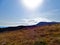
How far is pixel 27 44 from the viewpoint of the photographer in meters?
26.6

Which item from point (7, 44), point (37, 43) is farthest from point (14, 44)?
point (37, 43)

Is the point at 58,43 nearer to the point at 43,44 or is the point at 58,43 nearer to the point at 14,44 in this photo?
the point at 43,44

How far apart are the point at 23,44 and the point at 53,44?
5133 mm

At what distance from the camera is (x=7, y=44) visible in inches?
1171

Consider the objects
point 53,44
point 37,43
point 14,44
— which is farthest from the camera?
point 14,44

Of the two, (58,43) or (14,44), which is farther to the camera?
(14,44)

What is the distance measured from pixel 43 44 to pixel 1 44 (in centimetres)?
992

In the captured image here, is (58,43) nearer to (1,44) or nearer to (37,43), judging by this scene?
(37,43)

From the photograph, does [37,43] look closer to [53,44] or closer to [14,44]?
[53,44]

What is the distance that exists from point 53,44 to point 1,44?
10.1 m

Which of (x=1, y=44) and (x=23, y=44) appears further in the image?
(x=1, y=44)

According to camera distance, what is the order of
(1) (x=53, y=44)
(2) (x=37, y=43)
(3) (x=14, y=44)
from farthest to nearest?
(3) (x=14, y=44) → (1) (x=53, y=44) → (2) (x=37, y=43)

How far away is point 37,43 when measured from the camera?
2342 cm

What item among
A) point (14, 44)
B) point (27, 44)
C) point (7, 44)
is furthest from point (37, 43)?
point (7, 44)
